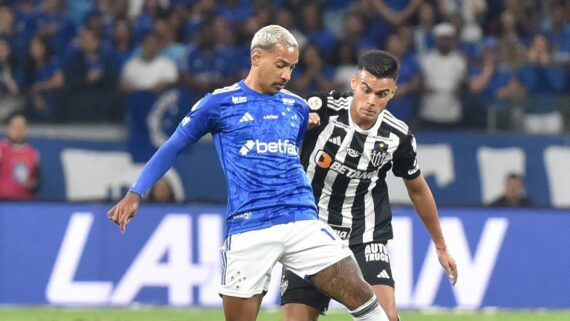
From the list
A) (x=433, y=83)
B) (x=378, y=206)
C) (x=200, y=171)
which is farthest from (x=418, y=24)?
(x=378, y=206)

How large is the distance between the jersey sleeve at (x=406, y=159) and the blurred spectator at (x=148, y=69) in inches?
309

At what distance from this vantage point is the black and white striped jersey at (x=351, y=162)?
7.87 meters

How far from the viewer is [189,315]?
40.5 feet

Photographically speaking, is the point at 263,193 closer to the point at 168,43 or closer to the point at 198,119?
the point at 198,119

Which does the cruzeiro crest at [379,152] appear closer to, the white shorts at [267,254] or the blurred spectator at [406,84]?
the white shorts at [267,254]

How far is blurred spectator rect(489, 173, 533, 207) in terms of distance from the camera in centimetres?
1427

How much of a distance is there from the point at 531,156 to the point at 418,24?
3407 millimetres

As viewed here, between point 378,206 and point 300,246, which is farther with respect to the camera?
point 378,206

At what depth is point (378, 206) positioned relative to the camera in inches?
320

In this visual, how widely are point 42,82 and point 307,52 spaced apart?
3.18m

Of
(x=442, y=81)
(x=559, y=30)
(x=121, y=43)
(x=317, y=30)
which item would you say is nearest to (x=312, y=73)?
(x=317, y=30)

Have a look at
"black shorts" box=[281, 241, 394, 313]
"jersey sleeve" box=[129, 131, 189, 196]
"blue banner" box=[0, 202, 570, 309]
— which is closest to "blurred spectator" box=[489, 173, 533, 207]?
"blue banner" box=[0, 202, 570, 309]

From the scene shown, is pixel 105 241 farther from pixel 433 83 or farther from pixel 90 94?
pixel 433 83

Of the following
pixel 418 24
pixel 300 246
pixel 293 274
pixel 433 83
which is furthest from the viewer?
pixel 418 24
